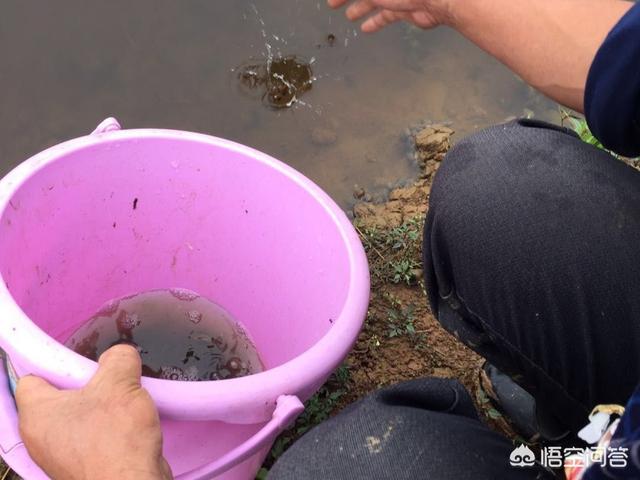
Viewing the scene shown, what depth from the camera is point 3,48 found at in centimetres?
174

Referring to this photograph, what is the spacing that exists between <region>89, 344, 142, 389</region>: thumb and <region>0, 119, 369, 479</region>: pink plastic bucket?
2 cm

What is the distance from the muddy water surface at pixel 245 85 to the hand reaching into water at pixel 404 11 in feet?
2.17

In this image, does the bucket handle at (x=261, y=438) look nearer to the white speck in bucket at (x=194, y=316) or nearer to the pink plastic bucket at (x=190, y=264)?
the pink plastic bucket at (x=190, y=264)

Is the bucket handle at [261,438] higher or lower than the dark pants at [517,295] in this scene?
lower

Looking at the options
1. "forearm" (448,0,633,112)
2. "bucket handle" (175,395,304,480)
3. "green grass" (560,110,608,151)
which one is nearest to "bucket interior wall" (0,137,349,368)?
"bucket handle" (175,395,304,480)

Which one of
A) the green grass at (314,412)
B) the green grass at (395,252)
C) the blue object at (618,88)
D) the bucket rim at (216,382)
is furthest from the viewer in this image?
the green grass at (395,252)

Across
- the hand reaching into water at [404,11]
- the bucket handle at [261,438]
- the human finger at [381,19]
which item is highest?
the hand reaching into water at [404,11]

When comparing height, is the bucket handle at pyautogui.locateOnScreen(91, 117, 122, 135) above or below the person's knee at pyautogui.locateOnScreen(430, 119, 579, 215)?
below

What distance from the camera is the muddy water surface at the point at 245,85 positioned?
1.72m

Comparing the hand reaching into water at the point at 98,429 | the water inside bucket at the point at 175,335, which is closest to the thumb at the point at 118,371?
the hand reaching into water at the point at 98,429

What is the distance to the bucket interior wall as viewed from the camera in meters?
1.08

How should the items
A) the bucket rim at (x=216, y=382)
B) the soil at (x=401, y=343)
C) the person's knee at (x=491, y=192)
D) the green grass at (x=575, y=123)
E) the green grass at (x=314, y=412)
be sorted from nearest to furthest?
1. the bucket rim at (x=216, y=382)
2. the person's knee at (x=491, y=192)
3. the green grass at (x=314, y=412)
4. the soil at (x=401, y=343)
5. the green grass at (x=575, y=123)

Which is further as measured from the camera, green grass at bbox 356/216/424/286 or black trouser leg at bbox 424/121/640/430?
green grass at bbox 356/216/424/286

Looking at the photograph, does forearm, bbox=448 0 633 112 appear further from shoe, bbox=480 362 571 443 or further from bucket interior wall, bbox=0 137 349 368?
shoe, bbox=480 362 571 443
